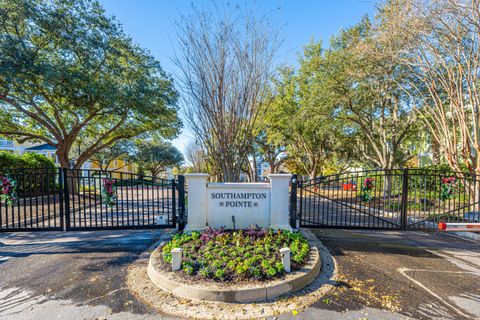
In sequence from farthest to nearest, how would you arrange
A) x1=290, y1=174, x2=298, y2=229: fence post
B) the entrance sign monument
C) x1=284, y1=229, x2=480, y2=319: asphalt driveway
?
x1=290, y1=174, x2=298, y2=229: fence post
the entrance sign monument
x1=284, y1=229, x2=480, y2=319: asphalt driveway

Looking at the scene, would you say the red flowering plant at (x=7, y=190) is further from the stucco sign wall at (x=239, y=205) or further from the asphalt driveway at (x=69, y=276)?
the stucco sign wall at (x=239, y=205)

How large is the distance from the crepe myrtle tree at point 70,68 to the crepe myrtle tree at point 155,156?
2475cm

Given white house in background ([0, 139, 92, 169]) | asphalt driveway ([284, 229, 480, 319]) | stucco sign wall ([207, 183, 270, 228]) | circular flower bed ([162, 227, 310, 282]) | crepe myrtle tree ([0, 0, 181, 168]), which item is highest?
crepe myrtle tree ([0, 0, 181, 168])

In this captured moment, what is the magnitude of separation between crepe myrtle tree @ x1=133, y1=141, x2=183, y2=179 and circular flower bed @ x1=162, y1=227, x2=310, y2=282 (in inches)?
1407

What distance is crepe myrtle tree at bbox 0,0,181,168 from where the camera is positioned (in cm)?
834

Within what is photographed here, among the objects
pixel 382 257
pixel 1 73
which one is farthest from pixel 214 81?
pixel 1 73

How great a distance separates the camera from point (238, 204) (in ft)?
17.3

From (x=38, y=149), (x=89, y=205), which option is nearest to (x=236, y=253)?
(x=89, y=205)

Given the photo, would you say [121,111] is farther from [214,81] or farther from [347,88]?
[347,88]

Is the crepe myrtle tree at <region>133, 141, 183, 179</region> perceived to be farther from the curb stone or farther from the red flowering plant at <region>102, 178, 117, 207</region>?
the curb stone

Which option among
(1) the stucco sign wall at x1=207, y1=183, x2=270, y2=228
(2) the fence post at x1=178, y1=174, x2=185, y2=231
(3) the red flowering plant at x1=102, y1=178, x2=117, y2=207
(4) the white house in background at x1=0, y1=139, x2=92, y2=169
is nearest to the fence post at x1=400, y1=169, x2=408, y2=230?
(1) the stucco sign wall at x1=207, y1=183, x2=270, y2=228

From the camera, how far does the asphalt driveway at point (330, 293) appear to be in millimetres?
2889

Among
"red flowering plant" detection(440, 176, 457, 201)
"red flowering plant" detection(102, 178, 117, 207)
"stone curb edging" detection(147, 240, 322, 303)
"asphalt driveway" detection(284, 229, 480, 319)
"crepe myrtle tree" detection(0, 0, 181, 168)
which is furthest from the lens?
"crepe myrtle tree" detection(0, 0, 181, 168)

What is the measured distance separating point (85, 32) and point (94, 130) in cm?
783
